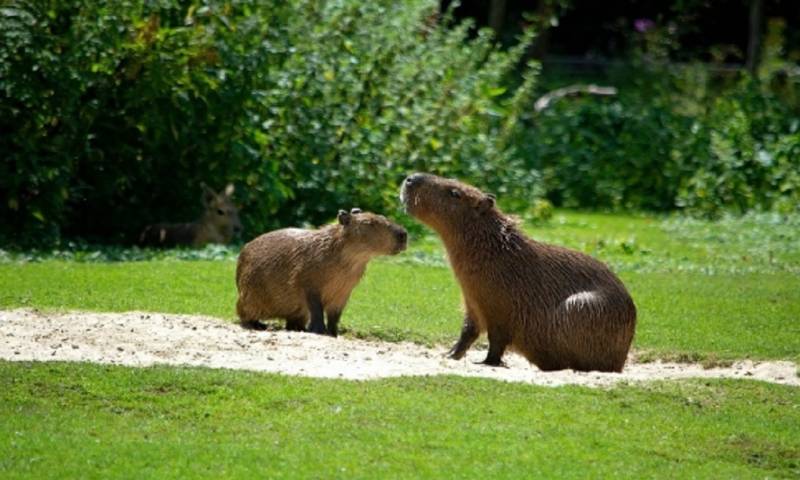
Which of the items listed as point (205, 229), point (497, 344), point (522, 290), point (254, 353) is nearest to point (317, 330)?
point (254, 353)

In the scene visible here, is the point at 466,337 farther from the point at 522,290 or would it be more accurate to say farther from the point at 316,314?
the point at 316,314

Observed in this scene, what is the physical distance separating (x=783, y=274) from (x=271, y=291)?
6.01m

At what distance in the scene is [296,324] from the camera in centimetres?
1126

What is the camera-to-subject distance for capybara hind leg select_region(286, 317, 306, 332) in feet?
36.8

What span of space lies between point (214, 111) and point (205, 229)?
4.00 ft

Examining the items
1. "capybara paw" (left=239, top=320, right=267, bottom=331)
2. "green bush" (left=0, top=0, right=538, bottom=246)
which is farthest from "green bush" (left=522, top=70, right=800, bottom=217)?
"capybara paw" (left=239, top=320, right=267, bottom=331)

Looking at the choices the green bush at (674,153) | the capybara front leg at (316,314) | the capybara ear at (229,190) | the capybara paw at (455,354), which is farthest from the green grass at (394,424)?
the green bush at (674,153)

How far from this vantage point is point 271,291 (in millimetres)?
11086

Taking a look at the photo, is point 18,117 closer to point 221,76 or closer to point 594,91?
point 221,76

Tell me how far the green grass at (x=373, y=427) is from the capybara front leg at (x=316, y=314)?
2.11 metres

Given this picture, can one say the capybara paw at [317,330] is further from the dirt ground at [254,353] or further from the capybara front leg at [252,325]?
the capybara front leg at [252,325]

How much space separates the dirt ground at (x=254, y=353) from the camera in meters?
9.09

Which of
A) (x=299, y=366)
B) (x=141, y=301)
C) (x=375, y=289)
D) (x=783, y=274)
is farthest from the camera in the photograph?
(x=783, y=274)

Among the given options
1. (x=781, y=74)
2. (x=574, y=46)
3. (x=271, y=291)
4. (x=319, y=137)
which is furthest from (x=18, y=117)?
(x=574, y=46)
